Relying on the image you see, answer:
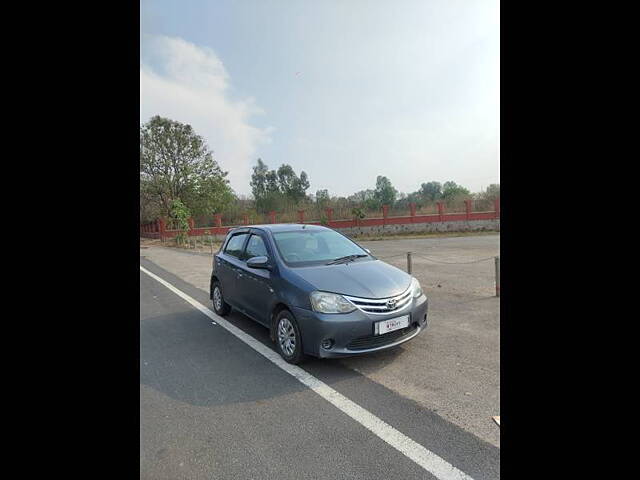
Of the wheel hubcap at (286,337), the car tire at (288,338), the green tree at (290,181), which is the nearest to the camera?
the car tire at (288,338)

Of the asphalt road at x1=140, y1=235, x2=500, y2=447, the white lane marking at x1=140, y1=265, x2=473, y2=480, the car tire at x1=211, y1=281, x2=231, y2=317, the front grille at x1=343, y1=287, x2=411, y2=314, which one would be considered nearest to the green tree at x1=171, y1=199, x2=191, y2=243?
the car tire at x1=211, y1=281, x2=231, y2=317

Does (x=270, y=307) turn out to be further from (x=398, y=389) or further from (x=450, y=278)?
(x=450, y=278)

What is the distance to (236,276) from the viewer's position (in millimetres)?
5391

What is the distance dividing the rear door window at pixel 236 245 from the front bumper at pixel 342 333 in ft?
7.19

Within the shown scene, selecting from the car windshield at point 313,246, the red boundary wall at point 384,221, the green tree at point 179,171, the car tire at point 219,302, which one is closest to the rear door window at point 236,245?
the car tire at point 219,302

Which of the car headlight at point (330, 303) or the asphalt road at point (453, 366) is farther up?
the car headlight at point (330, 303)

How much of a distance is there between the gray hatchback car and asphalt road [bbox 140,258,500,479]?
37 centimetres

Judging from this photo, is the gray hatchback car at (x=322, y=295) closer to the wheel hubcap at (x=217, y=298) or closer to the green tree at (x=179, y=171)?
the wheel hubcap at (x=217, y=298)

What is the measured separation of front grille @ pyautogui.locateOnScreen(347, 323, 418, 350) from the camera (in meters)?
3.73

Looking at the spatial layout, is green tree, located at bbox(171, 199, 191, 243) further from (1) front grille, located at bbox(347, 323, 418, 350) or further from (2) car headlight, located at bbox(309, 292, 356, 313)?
(1) front grille, located at bbox(347, 323, 418, 350)

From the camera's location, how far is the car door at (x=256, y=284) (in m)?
4.51

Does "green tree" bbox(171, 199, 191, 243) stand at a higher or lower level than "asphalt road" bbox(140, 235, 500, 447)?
higher
